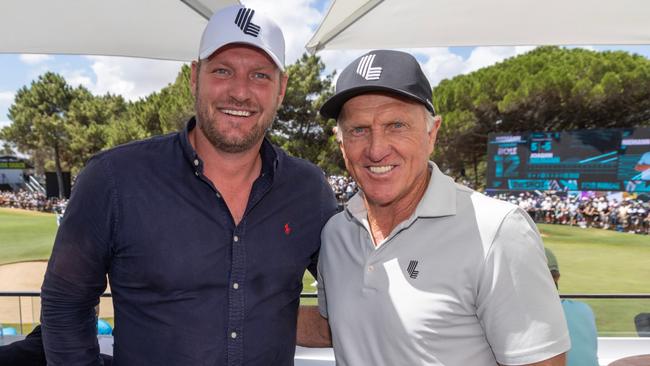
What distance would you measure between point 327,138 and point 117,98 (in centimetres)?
3509

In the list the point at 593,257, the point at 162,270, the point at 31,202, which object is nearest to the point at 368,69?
the point at 162,270

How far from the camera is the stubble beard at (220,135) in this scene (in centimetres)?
194

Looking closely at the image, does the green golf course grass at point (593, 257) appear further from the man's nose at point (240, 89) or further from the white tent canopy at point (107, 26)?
the white tent canopy at point (107, 26)

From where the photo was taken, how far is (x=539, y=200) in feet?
105

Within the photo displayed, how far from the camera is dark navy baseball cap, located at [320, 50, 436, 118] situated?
5.35 feet

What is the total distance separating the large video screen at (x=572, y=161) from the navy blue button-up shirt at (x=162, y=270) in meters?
34.0

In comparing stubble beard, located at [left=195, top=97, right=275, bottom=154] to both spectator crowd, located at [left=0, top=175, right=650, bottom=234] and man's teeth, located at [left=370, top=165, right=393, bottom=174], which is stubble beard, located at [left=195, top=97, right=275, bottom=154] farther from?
spectator crowd, located at [left=0, top=175, right=650, bottom=234]

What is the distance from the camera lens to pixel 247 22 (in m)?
1.99

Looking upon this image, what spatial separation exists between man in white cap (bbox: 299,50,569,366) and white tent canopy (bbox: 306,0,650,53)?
175cm

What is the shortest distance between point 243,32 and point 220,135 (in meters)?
0.41

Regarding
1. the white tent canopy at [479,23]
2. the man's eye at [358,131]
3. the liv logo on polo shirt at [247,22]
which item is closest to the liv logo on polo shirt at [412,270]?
the man's eye at [358,131]

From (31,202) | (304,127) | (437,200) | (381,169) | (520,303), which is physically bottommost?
(31,202)

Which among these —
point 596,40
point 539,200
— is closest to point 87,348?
point 596,40

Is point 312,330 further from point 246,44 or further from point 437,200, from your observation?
point 246,44
